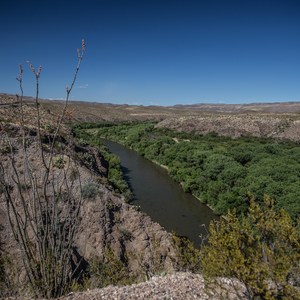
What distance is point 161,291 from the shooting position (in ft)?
33.4

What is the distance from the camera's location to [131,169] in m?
51.8

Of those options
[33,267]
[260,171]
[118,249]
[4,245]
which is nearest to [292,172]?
[260,171]

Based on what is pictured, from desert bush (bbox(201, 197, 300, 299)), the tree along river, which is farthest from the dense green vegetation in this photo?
desert bush (bbox(201, 197, 300, 299))

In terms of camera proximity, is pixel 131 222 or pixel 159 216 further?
pixel 159 216

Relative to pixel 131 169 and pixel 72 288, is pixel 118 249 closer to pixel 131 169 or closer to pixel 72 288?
pixel 72 288

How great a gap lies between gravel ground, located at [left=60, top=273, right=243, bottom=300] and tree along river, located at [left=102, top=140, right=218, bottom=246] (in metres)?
17.9

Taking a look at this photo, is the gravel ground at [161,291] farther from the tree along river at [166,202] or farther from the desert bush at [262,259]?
the tree along river at [166,202]

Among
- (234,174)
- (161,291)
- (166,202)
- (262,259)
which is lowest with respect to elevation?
(166,202)

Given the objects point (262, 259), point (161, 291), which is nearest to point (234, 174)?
point (161, 291)

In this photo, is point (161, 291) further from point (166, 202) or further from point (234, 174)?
point (234, 174)

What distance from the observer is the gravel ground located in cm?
966

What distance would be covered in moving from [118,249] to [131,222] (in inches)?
125

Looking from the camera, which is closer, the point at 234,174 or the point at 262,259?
the point at 262,259

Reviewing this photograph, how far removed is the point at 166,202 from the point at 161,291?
27.3 m
